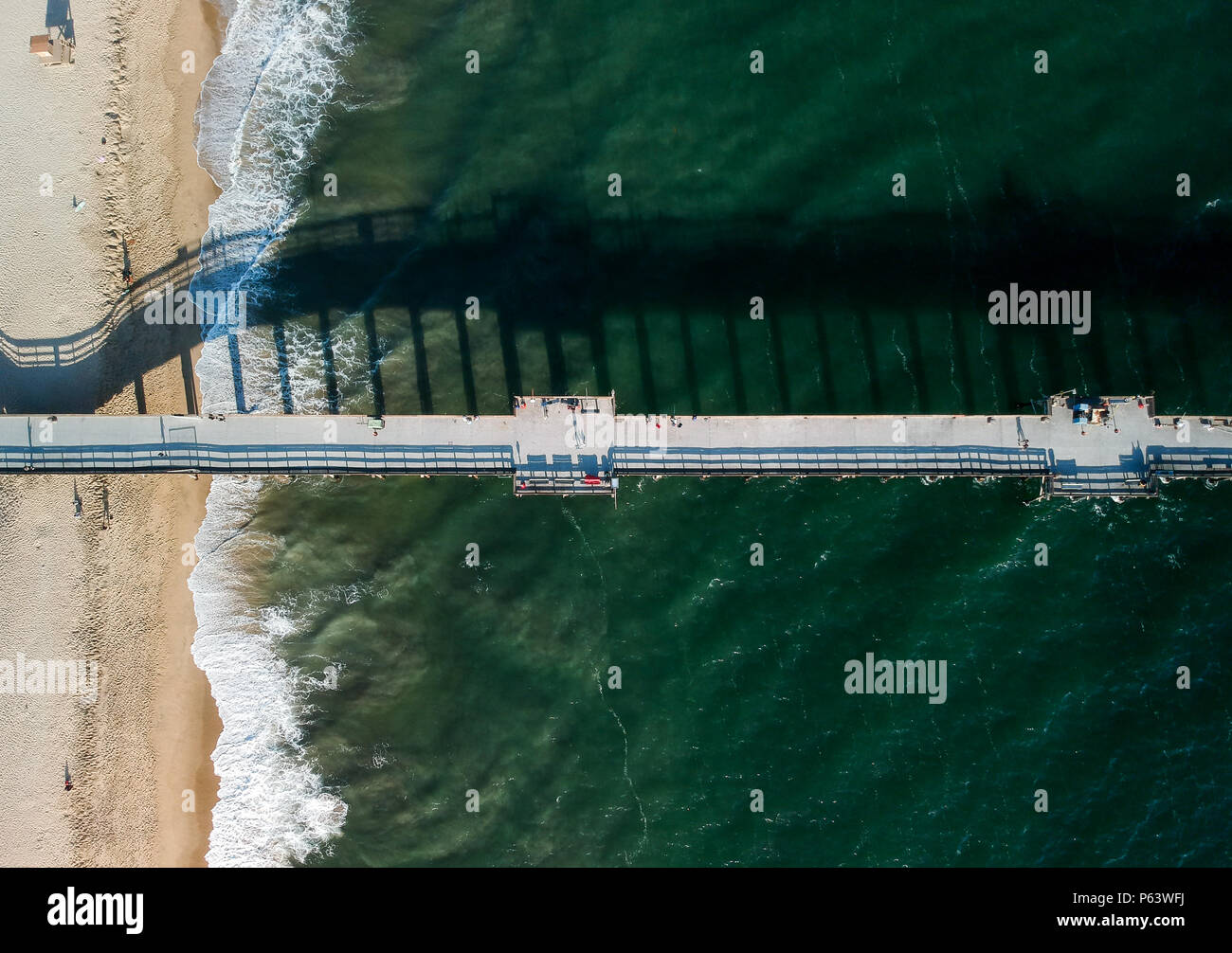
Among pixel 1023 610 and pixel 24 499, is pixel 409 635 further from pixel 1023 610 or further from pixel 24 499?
pixel 1023 610

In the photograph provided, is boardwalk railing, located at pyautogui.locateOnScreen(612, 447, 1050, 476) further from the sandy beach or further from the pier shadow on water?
the sandy beach

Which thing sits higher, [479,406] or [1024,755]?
[479,406]

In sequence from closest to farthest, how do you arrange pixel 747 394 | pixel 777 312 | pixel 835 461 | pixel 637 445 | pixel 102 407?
pixel 835 461 < pixel 637 445 < pixel 747 394 < pixel 777 312 < pixel 102 407

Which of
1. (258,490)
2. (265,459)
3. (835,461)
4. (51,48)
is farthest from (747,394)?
(51,48)

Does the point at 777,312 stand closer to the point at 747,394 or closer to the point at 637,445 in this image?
the point at 747,394

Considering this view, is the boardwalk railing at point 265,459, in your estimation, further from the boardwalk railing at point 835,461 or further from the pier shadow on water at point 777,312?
the boardwalk railing at point 835,461

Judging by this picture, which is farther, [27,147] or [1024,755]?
[27,147]
